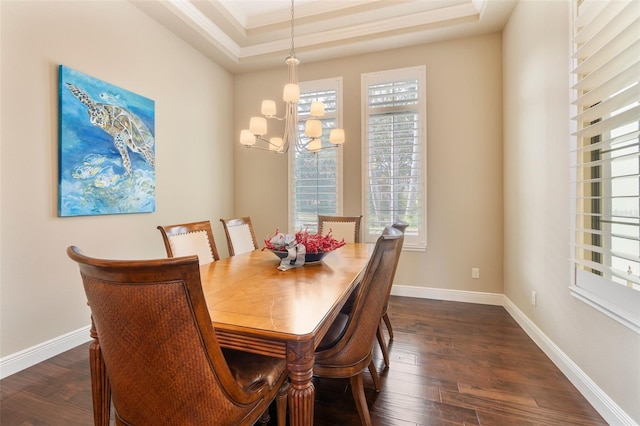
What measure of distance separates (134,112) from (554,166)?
3.62 metres

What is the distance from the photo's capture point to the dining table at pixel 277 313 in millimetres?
1022

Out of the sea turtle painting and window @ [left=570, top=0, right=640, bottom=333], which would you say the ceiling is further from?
window @ [left=570, top=0, right=640, bottom=333]

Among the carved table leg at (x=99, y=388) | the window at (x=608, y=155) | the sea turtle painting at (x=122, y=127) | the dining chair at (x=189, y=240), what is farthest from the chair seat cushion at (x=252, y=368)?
the sea turtle painting at (x=122, y=127)

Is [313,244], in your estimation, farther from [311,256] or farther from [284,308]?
[284,308]

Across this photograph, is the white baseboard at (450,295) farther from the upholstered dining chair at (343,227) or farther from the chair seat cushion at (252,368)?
the chair seat cushion at (252,368)

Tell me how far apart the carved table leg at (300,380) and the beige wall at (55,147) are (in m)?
2.26

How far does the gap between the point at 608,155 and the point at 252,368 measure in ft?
7.18

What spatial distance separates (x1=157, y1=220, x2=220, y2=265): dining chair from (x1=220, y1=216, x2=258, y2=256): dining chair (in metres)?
0.19

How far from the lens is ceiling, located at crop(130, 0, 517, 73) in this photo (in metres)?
3.09

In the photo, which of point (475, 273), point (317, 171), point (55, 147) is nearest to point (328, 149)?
point (317, 171)

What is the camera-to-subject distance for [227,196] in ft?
14.3

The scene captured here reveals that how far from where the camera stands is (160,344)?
2.74ft

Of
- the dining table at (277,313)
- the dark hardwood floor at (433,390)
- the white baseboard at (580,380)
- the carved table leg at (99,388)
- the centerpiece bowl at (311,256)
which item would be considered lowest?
the dark hardwood floor at (433,390)

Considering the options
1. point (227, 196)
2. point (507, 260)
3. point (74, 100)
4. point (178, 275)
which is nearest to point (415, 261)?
point (507, 260)
